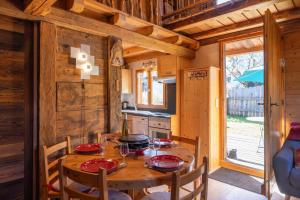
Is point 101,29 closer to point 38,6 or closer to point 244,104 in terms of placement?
point 38,6

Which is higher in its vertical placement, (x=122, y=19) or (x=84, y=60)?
(x=122, y=19)

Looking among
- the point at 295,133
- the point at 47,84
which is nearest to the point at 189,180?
the point at 47,84

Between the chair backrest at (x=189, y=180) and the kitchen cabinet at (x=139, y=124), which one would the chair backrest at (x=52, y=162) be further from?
the kitchen cabinet at (x=139, y=124)

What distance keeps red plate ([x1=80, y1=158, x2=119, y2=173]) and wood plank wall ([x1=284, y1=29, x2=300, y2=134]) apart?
9.75ft

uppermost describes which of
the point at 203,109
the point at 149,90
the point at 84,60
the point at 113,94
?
the point at 84,60

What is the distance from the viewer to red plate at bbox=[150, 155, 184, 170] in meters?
1.47

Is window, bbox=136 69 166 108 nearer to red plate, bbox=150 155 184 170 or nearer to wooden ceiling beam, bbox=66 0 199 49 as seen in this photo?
wooden ceiling beam, bbox=66 0 199 49

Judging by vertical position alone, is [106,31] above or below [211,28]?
below

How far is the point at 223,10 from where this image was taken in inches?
105

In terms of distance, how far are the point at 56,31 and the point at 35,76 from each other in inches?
21.8

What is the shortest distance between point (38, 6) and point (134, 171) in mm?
1675

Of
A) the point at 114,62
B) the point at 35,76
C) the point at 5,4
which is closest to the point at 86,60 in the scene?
the point at 114,62

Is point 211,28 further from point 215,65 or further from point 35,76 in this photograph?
point 35,76

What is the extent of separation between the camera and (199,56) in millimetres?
3965
